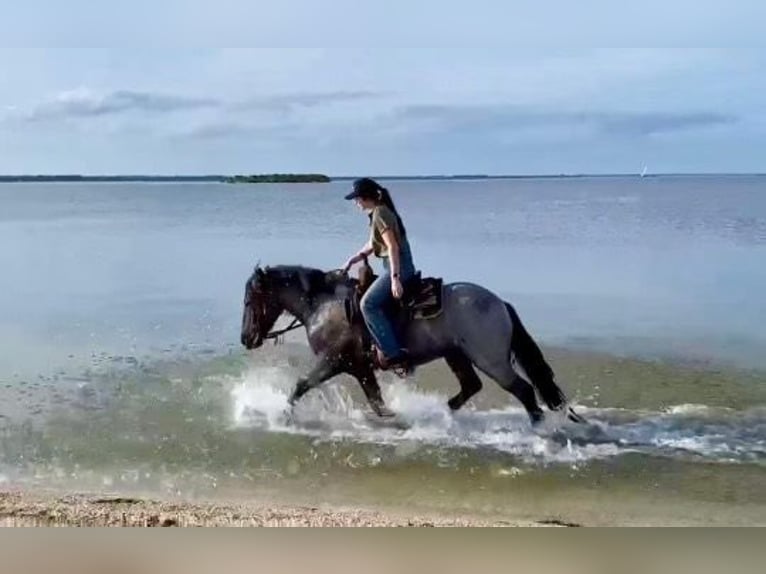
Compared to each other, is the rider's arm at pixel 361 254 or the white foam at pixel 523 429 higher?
the rider's arm at pixel 361 254

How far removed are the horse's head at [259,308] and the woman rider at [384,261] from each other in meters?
0.18

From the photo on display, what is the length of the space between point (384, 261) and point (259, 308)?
29cm

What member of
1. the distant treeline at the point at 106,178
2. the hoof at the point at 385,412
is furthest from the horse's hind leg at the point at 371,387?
the distant treeline at the point at 106,178

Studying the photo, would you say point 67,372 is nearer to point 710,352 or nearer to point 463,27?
point 463,27

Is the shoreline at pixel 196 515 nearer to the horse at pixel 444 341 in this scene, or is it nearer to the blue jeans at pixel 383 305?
the horse at pixel 444 341

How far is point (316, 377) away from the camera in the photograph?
7.45 ft

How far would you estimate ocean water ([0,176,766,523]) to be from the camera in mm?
2234

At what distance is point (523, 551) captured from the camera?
2.21 m

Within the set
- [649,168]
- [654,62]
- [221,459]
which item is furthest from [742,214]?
[221,459]

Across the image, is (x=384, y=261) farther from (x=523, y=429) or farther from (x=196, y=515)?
(x=196, y=515)

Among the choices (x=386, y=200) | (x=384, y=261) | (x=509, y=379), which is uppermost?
(x=386, y=200)

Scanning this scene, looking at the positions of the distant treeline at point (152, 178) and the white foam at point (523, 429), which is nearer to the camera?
the white foam at point (523, 429)

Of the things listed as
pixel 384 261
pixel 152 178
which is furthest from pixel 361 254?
pixel 152 178

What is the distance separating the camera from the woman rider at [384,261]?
87.2 inches
